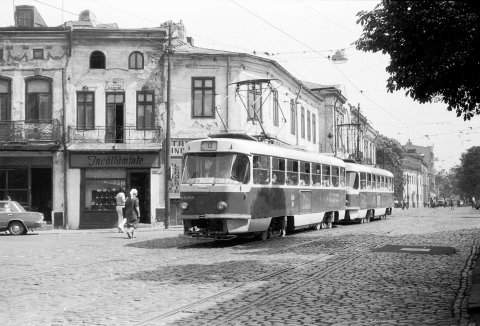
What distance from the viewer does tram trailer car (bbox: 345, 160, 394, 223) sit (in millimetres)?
30797

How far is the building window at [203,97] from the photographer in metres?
32.4

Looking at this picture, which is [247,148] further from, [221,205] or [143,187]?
[143,187]

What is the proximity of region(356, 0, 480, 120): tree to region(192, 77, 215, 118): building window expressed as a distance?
19.3 meters

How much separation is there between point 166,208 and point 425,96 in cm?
1738

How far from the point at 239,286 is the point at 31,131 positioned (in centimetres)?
2383

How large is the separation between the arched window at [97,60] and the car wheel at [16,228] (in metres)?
9.71

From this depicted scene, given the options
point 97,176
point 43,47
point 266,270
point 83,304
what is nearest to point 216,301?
point 83,304

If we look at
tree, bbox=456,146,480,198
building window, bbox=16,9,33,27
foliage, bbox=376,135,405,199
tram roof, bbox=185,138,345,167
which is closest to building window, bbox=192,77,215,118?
building window, bbox=16,9,33,27

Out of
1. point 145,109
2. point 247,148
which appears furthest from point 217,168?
point 145,109

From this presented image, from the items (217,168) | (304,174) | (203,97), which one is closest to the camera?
(217,168)

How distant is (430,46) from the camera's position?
1205 centimetres

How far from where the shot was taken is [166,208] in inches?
1131

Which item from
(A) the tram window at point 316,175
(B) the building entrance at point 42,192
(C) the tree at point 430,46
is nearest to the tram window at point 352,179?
(A) the tram window at point 316,175

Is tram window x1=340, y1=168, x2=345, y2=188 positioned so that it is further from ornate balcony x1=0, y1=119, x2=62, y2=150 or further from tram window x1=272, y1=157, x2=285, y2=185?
ornate balcony x1=0, y1=119, x2=62, y2=150
